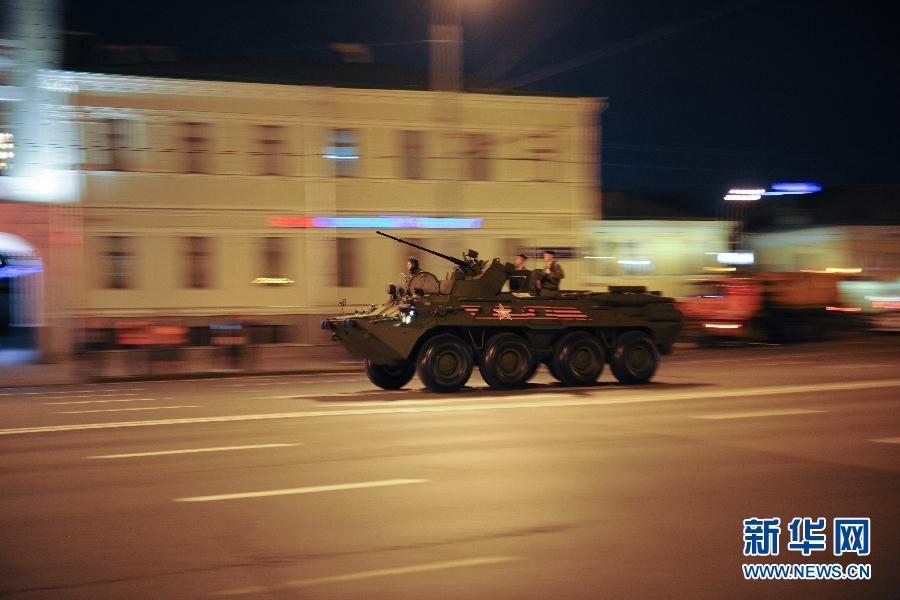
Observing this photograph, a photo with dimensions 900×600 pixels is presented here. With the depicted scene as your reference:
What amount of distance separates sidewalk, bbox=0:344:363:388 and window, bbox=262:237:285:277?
9.85 m

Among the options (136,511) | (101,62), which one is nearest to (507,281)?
(136,511)

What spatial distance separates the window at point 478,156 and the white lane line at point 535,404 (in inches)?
844

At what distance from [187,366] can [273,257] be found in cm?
1169

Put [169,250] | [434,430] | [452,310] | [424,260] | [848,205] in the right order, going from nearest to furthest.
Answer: [434,430], [452,310], [169,250], [424,260], [848,205]

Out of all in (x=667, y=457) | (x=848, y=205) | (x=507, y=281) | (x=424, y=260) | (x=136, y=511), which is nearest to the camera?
(x=136, y=511)

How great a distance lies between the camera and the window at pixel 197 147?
1380 inches

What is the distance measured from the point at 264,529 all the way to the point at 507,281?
38.4 feet

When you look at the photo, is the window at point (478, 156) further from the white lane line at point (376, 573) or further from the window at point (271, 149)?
the white lane line at point (376, 573)

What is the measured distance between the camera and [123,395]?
19.1 metres

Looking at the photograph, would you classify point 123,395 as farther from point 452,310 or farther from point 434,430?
point 434,430

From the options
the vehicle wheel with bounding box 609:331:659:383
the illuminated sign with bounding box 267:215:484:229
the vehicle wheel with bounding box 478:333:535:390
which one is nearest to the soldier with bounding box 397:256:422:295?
the vehicle wheel with bounding box 478:333:535:390

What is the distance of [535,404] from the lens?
15383mm

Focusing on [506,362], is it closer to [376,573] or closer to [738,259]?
[376,573]

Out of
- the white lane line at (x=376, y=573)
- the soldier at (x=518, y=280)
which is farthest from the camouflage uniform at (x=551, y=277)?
the white lane line at (x=376, y=573)
